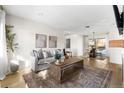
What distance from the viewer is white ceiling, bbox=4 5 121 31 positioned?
4.57 feet

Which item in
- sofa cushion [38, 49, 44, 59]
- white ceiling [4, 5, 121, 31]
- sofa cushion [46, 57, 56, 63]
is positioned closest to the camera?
white ceiling [4, 5, 121, 31]

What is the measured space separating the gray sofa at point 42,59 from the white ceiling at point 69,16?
1.81 ft

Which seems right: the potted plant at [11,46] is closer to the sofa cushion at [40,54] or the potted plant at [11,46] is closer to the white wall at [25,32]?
the white wall at [25,32]

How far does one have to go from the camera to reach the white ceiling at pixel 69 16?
54.8 inches

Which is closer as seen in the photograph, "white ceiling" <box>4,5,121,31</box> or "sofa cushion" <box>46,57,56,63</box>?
"white ceiling" <box>4,5,121,31</box>

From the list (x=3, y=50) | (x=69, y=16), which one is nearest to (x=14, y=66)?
(x=3, y=50)

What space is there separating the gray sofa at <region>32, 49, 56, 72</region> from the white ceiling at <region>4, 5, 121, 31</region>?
0.55m

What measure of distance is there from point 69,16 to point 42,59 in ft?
3.38

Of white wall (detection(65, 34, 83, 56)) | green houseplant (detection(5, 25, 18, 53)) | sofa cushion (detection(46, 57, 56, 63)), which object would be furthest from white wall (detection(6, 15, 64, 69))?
white wall (detection(65, 34, 83, 56))

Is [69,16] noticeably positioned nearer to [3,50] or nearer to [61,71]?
[61,71]

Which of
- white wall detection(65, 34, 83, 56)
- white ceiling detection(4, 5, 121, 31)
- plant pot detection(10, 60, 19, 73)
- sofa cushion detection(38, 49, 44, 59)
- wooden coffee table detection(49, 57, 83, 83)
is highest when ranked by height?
white ceiling detection(4, 5, 121, 31)

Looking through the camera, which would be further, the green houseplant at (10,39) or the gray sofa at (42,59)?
the gray sofa at (42,59)

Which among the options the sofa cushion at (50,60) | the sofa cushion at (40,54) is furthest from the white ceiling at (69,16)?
the sofa cushion at (50,60)

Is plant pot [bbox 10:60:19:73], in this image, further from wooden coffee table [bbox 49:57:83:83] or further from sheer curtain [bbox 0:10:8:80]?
wooden coffee table [bbox 49:57:83:83]
